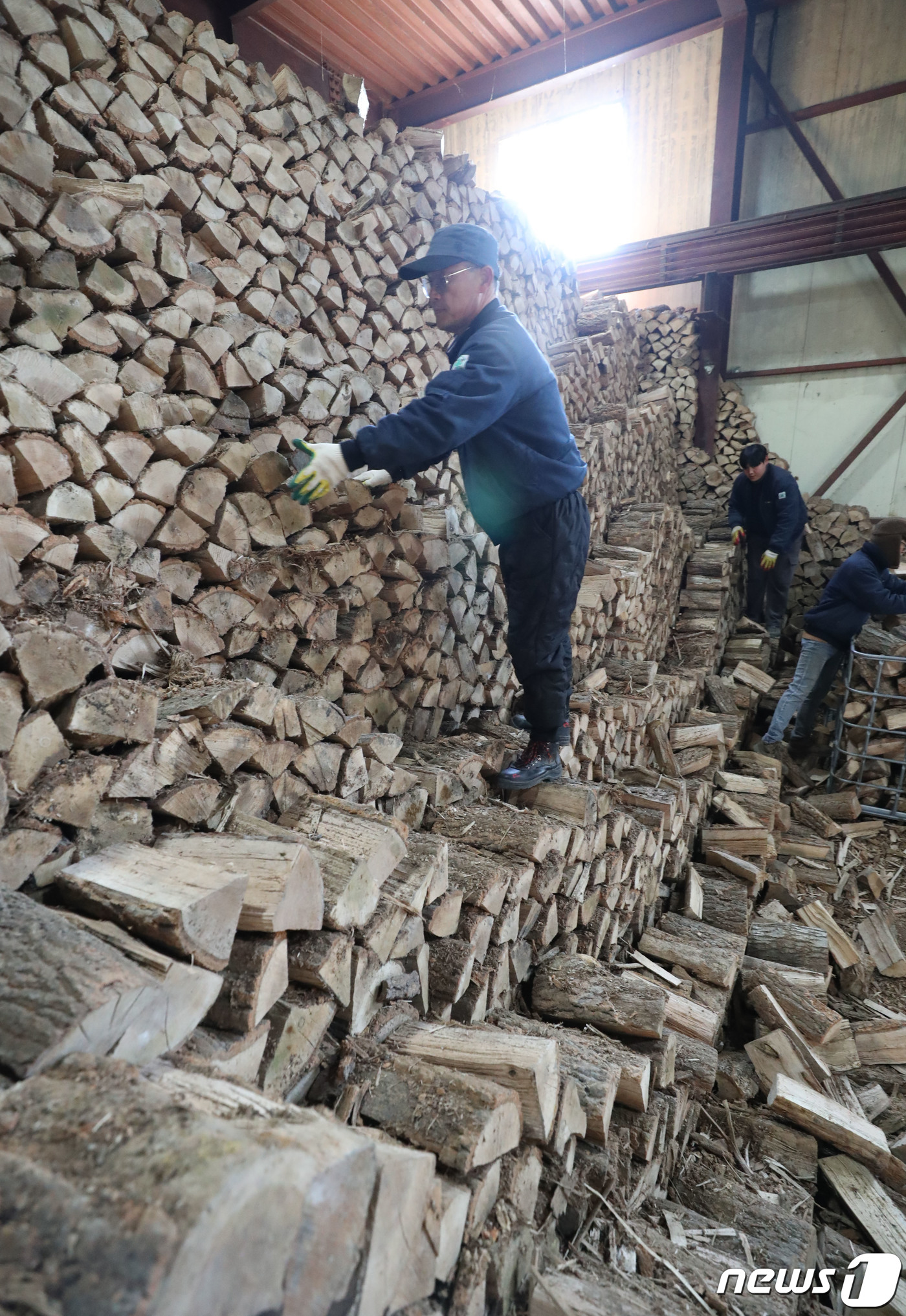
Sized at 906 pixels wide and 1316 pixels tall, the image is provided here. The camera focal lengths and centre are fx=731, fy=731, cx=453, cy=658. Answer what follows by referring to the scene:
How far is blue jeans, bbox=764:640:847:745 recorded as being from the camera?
523 centimetres

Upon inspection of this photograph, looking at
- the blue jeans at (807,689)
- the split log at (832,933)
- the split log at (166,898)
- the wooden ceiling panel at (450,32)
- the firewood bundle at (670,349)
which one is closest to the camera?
the split log at (166,898)

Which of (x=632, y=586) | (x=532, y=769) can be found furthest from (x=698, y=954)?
(x=632, y=586)

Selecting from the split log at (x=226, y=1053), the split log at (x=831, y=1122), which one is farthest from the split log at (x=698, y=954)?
the split log at (x=226, y=1053)

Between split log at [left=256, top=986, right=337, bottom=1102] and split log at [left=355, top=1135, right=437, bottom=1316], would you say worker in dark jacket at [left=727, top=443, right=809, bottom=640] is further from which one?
split log at [left=355, top=1135, right=437, bottom=1316]

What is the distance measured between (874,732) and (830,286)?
16.6 ft

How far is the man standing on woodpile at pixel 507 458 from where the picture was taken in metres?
2.04

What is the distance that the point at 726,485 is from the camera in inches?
297

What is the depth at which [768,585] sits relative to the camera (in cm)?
630

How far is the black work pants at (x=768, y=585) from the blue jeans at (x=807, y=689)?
102cm

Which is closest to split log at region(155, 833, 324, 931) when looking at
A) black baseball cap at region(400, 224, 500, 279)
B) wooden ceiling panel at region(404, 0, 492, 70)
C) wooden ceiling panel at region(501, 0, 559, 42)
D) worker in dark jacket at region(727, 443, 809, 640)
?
black baseball cap at region(400, 224, 500, 279)

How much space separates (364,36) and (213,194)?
3.73m

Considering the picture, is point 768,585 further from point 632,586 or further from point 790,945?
point 790,945

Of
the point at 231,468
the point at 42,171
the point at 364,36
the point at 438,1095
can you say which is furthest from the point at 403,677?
the point at 364,36

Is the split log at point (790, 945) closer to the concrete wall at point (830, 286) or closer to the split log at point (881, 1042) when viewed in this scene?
the split log at point (881, 1042)
